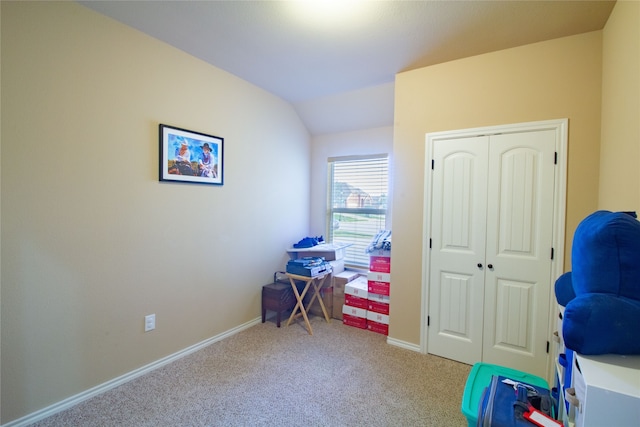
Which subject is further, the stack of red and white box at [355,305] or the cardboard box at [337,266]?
the cardboard box at [337,266]

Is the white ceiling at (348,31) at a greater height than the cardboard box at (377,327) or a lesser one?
greater

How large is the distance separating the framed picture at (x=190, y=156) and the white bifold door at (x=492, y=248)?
6.40ft

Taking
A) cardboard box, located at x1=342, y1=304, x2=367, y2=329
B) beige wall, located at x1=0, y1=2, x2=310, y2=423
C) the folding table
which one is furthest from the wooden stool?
cardboard box, located at x1=342, y1=304, x2=367, y2=329

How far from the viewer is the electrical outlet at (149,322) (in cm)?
233

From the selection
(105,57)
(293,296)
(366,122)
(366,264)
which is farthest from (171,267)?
(366,122)

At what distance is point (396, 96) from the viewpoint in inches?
109

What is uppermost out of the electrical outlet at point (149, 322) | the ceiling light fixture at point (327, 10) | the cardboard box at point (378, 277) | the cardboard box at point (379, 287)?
the ceiling light fixture at point (327, 10)

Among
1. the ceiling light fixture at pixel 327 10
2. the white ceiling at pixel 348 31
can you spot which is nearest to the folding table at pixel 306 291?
the white ceiling at pixel 348 31

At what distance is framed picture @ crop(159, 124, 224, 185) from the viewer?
2410mm

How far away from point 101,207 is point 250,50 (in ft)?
5.37

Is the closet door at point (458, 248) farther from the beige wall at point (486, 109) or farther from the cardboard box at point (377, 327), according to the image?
the cardboard box at point (377, 327)

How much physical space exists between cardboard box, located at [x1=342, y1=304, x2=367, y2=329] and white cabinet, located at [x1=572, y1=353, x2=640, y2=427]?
91.3 inches

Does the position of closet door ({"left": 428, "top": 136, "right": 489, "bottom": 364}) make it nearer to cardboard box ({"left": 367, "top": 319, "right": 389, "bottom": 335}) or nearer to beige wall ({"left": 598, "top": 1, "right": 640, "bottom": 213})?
cardboard box ({"left": 367, "top": 319, "right": 389, "bottom": 335})

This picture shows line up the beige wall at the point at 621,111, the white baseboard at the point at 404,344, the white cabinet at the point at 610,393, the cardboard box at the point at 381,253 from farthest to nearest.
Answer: the cardboard box at the point at 381,253 < the white baseboard at the point at 404,344 < the beige wall at the point at 621,111 < the white cabinet at the point at 610,393
